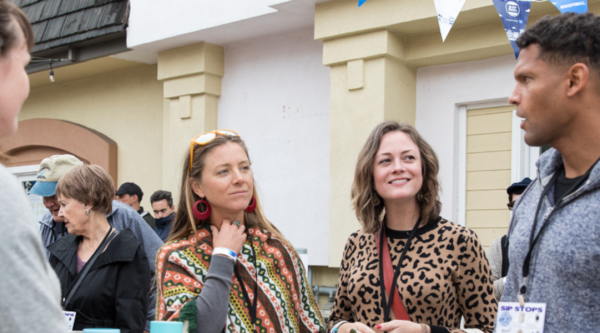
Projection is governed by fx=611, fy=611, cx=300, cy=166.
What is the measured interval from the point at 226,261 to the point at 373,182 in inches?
34.7

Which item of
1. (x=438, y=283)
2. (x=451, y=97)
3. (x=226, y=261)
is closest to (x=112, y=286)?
(x=226, y=261)

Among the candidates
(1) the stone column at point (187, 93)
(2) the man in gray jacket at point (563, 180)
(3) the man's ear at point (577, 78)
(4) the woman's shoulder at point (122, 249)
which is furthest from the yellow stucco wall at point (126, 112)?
(3) the man's ear at point (577, 78)

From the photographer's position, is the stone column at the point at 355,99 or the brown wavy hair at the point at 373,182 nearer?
the brown wavy hair at the point at 373,182

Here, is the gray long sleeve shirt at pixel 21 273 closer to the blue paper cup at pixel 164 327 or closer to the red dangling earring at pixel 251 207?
the blue paper cup at pixel 164 327

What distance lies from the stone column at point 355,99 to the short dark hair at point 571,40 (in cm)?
363

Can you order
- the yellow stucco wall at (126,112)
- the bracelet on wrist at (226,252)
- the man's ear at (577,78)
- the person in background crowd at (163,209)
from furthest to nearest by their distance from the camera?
the yellow stucco wall at (126,112), the person in background crowd at (163,209), the bracelet on wrist at (226,252), the man's ear at (577,78)

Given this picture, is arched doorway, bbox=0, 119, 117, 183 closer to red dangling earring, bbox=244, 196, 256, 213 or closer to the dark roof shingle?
the dark roof shingle

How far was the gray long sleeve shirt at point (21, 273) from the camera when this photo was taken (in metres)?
1.02

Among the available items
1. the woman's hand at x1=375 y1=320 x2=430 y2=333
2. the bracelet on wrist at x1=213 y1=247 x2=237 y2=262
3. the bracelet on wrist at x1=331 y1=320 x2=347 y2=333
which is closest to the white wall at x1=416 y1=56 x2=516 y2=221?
the bracelet on wrist at x1=331 y1=320 x2=347 y2=333

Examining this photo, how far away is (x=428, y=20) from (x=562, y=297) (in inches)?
155

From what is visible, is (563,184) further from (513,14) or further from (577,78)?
(513,14)

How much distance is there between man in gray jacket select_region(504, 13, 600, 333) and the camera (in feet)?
5.58

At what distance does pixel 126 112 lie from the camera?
8.44 m

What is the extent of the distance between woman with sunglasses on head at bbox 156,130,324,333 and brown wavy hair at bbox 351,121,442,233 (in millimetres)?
421
